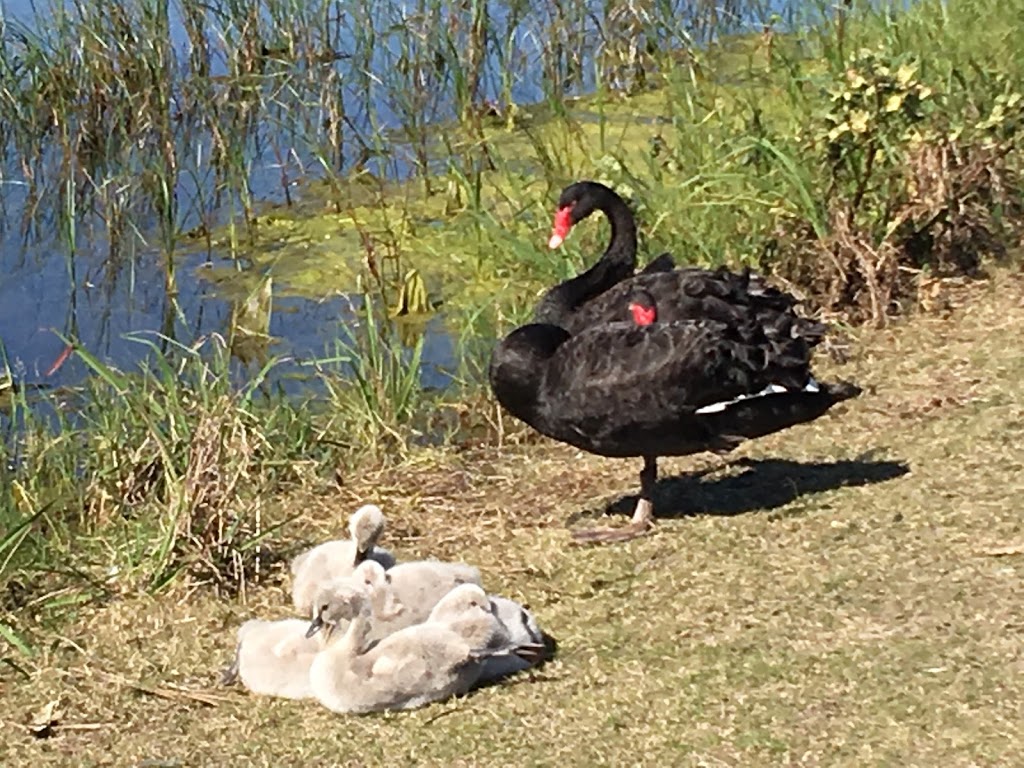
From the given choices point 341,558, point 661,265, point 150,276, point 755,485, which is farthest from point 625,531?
point 150,276

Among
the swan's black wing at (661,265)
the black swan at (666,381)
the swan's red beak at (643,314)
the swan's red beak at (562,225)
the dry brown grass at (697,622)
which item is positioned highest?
the swan's red beak at (562,225)

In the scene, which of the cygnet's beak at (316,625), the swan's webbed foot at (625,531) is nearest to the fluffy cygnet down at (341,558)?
the cygnet's beak at (316,625)

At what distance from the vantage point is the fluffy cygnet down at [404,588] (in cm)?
448

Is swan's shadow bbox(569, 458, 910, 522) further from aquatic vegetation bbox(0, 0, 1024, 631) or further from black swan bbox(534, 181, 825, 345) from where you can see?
aquatic vegetation bbox(0, 0, 1024, 631)

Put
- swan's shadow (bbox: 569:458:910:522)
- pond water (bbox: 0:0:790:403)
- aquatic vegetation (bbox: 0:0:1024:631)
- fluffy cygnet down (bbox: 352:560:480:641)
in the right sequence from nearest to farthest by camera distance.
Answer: fluffy cygnet down (bbox: 352:560:480:641) < swan's shadow (bbox: 569:458:910:522) < aquatic vegetation (bbox: 0:0:1024:631) < pond water (bbox: 0:0:790:403)

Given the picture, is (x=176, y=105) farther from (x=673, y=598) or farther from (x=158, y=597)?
(x=673, y=598)

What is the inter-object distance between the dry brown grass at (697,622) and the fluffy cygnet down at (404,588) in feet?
1.02

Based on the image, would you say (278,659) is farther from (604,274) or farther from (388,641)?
(604,274)

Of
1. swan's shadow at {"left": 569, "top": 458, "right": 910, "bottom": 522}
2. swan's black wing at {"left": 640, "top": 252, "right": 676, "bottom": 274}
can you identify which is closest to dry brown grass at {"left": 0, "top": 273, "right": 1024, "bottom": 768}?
swan's shadow at {"left": 569, "top": 458, "right": 910, "bottom": 522}

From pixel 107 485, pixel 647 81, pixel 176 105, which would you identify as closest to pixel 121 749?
pixel 107 485

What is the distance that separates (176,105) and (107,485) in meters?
4.83

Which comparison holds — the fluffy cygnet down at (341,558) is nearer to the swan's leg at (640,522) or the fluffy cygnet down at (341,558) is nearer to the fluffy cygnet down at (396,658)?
the fluffy cygnet down at (396,658)

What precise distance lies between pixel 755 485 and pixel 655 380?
67cm

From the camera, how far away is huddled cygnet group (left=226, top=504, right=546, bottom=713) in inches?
166
